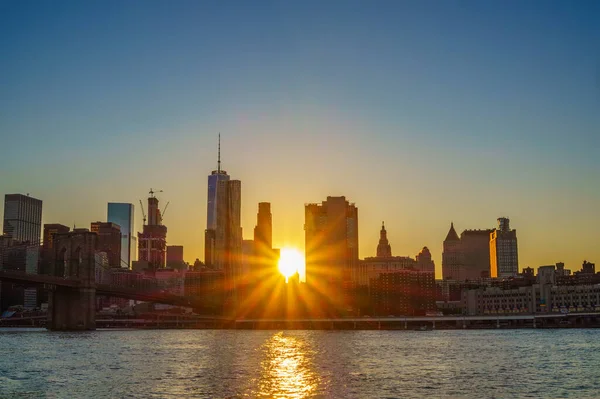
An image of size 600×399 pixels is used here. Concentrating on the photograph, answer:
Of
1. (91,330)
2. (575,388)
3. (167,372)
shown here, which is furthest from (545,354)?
(91,330)

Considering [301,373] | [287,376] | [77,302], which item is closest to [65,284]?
[77,302]

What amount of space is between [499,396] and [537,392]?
3.90 meters

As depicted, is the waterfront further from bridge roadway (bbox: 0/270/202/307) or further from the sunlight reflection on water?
bridge roadway (bbox: 0/270/202/307)

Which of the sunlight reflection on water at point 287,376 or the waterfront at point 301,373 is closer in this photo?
the waterfront at point 301,373

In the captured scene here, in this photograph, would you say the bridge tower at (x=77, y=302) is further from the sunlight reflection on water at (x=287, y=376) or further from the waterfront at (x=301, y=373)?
the sunlight reflection on water at (x=287, y=376)

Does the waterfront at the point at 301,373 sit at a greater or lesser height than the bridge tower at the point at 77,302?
lesser

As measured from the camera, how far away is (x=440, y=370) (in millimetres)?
62688

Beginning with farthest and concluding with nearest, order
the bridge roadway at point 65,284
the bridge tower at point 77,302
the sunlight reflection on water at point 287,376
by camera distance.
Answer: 1. the bridge tower at point 77,302
2. the bridge roadway at point 65,284
3. the sunlight reflection on water at point 287,376

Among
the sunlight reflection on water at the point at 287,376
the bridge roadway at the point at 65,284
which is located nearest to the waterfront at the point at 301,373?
the sunlight reflection on water at the point at 287,376

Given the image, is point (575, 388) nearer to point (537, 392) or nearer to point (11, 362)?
point (537, 392)

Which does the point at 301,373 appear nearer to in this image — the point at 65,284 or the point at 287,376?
the point at 287,376

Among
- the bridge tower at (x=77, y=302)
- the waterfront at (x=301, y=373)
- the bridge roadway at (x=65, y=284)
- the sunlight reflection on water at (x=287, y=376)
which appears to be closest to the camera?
the waterfront at (x=301, y=373)

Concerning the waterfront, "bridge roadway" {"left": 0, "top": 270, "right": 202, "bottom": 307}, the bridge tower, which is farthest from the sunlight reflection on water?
the bridge tower

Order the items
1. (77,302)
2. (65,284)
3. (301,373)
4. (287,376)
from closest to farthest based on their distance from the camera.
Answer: (287,376), (301,373), (65,284), (77,302)
